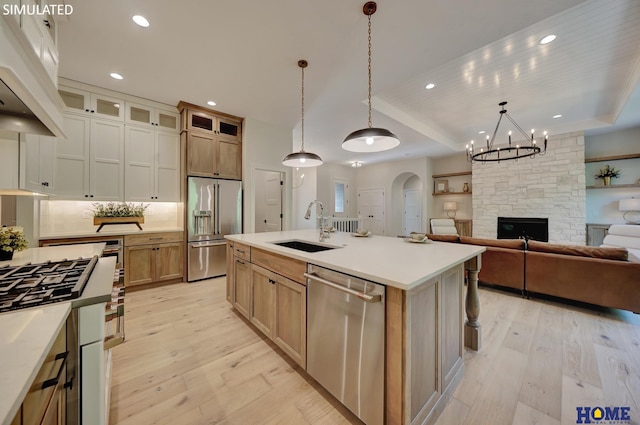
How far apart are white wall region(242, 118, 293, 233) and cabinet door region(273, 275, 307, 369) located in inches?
104

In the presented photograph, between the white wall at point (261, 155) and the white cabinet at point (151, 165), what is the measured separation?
1.14 metres

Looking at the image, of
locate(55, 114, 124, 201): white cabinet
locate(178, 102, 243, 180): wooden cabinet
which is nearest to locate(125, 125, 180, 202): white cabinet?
locate(55, 114, 124, 201): white cabinet

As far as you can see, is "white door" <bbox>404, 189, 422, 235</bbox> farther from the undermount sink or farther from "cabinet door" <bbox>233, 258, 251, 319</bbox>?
"cabinet door" <bbox>233, 258, 251, 319</bbox>

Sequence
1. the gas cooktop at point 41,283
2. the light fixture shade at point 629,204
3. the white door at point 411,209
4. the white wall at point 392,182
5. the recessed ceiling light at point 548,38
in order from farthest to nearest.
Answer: the white door at point 411,209, the white wall at point 392,182, the light fixture shade at point 629,204, the recessed ceiling light at point 548,38, the gas cooktop at point 41,283

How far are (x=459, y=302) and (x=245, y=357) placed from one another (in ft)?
5.79

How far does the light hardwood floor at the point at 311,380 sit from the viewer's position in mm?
1418

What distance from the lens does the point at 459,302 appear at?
1660 mm

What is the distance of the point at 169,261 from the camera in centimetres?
366

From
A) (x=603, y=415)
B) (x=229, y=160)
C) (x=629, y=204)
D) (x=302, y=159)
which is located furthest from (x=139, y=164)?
(x=629, y=204)

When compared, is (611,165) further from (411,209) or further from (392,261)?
(392,261)

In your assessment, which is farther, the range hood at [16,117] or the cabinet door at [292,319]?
the cabinet door at [292,319]

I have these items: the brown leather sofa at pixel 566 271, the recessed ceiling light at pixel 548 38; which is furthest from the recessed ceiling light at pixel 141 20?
the brown leather sofa at pixel 566 271

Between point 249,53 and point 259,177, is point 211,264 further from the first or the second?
point 249,53

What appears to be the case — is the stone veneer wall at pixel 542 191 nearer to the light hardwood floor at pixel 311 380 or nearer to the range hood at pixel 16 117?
the light hardwood floor at pixel 311 380
